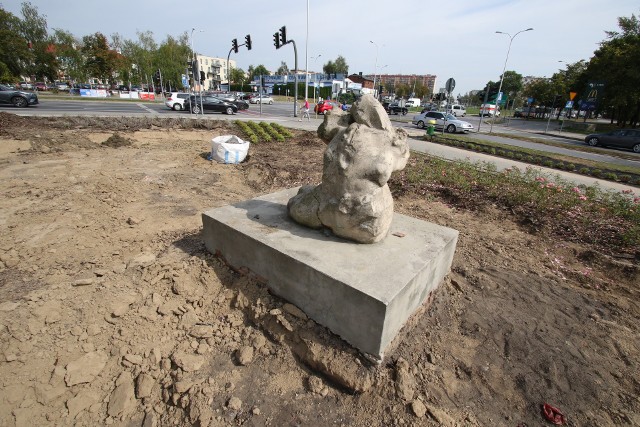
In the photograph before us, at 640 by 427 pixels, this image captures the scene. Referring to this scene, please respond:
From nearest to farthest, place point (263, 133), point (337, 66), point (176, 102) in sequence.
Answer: point (263, 133), point (176, 102), point (337, 66)

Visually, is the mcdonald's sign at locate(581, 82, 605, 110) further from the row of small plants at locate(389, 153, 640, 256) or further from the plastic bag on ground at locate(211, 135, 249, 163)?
the plastic bag on ground at locate(211, 135, 249, 163)

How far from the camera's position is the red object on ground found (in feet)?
8.34

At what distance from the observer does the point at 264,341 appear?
315 centimetres

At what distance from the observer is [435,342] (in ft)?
10.6

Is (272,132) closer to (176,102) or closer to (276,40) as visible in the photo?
(276,40)

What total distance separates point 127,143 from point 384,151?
11.1 metres

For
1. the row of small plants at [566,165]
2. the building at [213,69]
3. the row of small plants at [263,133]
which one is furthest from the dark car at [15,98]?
the building at [213,69]

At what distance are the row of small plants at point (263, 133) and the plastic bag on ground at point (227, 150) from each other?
2.90 m

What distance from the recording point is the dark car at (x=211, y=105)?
78.9ft

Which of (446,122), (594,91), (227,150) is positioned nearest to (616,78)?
(594,91)

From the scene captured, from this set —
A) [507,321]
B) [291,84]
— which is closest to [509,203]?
[507,321]

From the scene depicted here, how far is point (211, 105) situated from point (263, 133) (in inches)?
540

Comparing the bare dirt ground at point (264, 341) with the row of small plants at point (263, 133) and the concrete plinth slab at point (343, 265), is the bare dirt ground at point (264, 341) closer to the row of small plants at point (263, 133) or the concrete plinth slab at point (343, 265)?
the concrete plinth slab at point (343, 265)

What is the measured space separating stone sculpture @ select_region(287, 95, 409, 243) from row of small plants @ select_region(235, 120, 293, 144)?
386 inches
